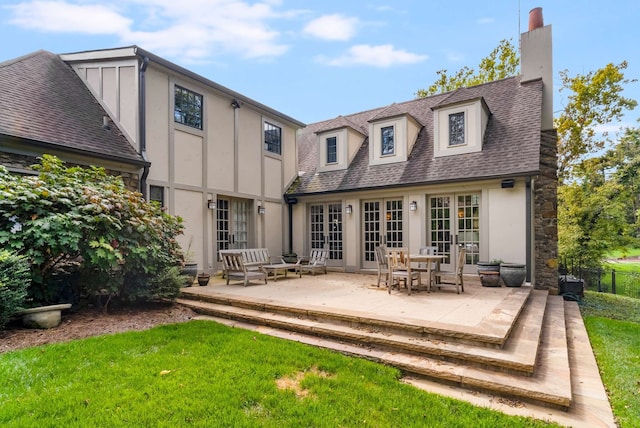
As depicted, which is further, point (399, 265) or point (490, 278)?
point (490, 278)

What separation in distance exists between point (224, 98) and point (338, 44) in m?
6.57

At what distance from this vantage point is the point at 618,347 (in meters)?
4.82

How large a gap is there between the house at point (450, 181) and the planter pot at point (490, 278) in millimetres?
812

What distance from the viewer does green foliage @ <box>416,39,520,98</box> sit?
52.5ft

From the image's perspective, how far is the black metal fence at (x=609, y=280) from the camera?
10.7 m

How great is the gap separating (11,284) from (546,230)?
1020cm

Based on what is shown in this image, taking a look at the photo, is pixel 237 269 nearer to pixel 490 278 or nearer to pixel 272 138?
pixel 272 138

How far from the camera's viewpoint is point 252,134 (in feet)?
34.5

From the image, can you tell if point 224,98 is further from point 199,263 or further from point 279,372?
point 279,372

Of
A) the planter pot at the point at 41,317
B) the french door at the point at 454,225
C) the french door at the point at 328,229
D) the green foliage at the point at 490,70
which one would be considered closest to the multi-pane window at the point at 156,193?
the planter pot at the point at 41,317

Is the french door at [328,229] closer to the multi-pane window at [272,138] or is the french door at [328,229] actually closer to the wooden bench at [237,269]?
the multi-pane window at [272,138]

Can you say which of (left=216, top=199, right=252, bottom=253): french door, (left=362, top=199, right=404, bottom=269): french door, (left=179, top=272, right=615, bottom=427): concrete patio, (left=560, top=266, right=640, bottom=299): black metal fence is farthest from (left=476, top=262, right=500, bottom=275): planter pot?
(left=216, top=199, right=252, bottom=253): french door

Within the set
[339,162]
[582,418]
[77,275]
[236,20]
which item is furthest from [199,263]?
[582,418]

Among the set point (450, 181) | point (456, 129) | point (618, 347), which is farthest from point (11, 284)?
point (456, 129)
